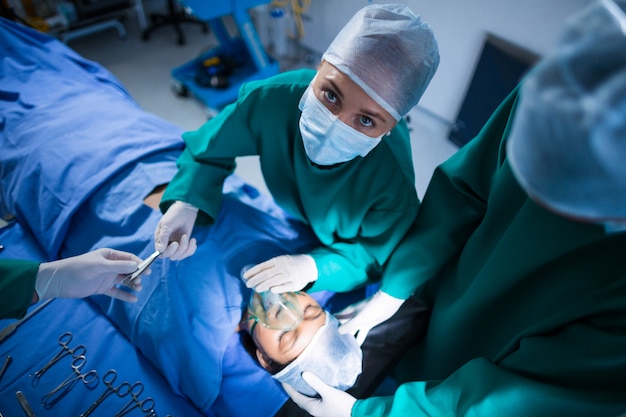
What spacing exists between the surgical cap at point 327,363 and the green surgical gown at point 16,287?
782mm

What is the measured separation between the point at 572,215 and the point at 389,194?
2.30 feet

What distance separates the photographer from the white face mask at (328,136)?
954 millimetres

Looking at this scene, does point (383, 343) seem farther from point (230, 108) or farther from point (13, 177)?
point (13, 177)

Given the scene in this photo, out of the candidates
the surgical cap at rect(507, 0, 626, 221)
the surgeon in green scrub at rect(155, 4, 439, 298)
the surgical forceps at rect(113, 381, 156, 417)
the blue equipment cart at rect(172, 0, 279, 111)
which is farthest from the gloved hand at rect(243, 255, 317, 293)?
the blue equipment cart at rect(172, 0, 279, 111)

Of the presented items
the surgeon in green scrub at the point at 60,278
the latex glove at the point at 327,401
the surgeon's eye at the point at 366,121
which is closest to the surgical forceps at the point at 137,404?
the surgeon in green scrub at the point at 60,278

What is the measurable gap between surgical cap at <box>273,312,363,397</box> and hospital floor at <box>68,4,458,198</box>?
1.22m

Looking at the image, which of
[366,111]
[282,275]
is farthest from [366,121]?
[282,275]

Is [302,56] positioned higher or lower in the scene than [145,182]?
higher

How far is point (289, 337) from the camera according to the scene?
1162 millimetres

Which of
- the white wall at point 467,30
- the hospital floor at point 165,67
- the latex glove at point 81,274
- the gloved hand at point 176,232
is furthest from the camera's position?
the hospital floor at point 165,67

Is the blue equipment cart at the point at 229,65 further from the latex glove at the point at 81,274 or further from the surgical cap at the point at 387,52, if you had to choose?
the latex glove at the point at 81,274

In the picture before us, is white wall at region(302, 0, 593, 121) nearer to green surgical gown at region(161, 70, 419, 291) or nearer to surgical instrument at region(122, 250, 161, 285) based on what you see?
green surgical gown at region(161, 70, 419, 291)

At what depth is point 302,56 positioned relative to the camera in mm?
2639

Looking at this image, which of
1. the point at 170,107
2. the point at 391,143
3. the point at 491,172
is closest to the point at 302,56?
the point at 170,107
